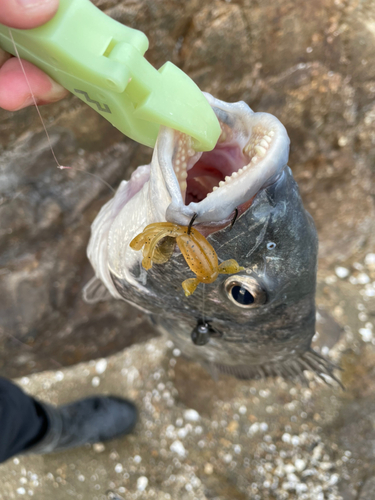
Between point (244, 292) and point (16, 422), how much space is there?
153 centimetres

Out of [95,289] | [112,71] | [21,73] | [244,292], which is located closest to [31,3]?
[112,71]

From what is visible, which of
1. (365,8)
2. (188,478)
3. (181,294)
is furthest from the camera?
(188,478)

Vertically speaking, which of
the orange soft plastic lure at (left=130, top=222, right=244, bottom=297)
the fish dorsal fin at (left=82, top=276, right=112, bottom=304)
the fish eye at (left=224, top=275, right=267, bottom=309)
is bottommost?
the fish dorsal fin at (left=82, top=276, right=112, bottom=304)

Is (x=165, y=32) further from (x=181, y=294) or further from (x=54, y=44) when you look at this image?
(x=181, y=294)

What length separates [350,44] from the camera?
177cm

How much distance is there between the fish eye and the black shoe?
68.3 inches

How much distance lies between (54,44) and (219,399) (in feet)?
8.01

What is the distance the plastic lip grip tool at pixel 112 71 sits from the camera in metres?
0.69

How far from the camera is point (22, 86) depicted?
0.90 meters

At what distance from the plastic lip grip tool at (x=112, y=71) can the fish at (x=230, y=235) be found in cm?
7

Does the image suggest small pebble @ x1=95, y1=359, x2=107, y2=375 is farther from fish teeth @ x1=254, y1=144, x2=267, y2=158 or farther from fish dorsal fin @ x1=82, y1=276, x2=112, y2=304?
fish teeth @ x1=254, y1=144, x2=267, y2=158

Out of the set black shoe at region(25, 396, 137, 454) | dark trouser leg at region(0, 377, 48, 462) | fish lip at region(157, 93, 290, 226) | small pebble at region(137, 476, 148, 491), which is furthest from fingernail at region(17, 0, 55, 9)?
small pebble at region(137, 476, 148, 491)

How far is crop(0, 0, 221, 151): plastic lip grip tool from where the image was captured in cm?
69

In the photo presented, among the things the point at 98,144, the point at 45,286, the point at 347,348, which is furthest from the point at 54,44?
the point at 347,348
